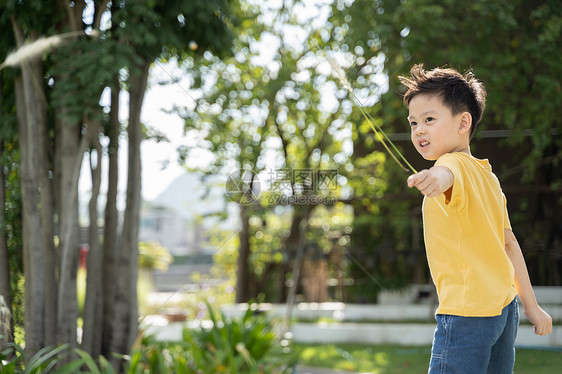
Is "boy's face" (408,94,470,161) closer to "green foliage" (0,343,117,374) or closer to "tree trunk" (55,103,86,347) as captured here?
"green foliage" (0,343,117,374)

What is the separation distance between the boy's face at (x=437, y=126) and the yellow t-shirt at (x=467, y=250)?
47 mm

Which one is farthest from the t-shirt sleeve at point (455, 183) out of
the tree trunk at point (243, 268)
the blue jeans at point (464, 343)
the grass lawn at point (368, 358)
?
the tree trunk at point (243, 268)

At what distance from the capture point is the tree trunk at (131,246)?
9.03 ft

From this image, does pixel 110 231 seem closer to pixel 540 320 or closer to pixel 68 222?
pixel 68 222

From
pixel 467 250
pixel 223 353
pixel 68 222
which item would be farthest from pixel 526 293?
pixel 68 222

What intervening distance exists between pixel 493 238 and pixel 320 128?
4145mm

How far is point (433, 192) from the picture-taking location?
101cm

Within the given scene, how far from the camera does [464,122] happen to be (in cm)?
124

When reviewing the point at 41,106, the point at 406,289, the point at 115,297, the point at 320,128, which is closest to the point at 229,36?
the point at 41,106

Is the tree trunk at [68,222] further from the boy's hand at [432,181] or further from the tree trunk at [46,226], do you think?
the boy's hand at [432,181]

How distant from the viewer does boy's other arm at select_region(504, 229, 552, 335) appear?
1.29m

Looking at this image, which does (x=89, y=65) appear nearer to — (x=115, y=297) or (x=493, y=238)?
(x=115, y=297)

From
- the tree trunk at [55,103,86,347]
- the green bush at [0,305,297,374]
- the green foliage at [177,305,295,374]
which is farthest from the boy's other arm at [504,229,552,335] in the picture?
the tree trunk at [55,103,86,347]

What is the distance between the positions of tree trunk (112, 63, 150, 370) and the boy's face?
1.80m
